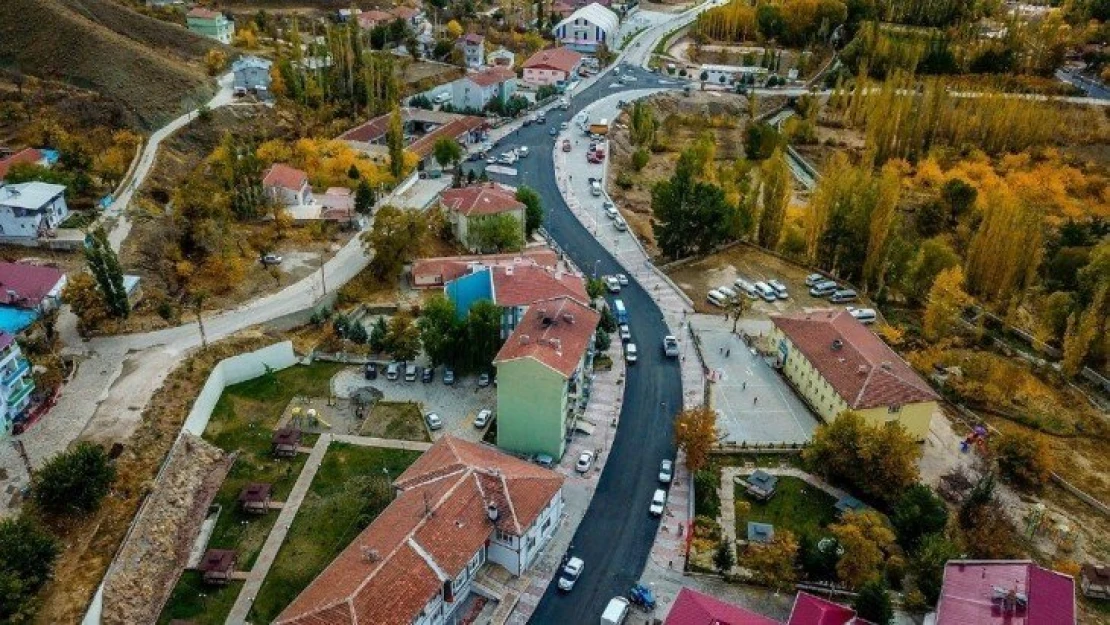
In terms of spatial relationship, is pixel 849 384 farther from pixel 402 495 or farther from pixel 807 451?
pixel 402 495

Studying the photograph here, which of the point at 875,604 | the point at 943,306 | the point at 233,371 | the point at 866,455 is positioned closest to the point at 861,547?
the point at 875,604

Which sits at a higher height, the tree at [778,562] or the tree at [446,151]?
the tree at [446,151]

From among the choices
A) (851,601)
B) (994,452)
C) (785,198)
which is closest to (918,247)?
(785,198)

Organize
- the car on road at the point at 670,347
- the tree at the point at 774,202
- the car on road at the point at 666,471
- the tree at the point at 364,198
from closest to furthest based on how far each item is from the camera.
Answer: the car on road at the point at 666,471, the car on road at the point at 670,347, the tree at the point at 364,198, the tree at the point at 774,202

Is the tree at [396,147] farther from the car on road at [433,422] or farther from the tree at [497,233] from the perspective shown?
the car on road at [433,422]

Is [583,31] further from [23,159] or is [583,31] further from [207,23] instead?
[23,159]

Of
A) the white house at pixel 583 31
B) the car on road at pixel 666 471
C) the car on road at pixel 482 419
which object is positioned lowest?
the car on road at pixel 666 471

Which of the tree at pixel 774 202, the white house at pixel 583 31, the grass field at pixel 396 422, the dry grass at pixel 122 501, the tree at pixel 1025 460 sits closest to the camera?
the dry grass at pixel 122 501

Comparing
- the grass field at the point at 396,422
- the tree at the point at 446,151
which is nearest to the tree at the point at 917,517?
the grass field at the point at 396,422
